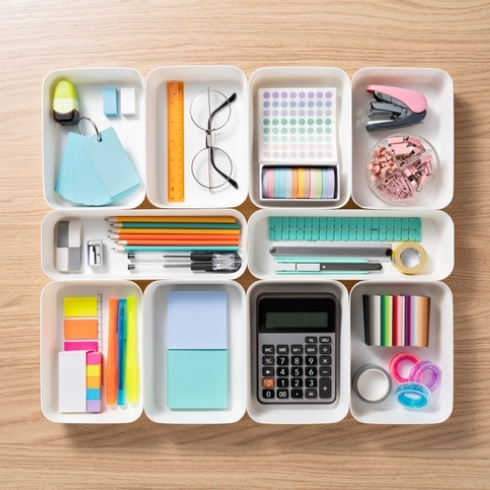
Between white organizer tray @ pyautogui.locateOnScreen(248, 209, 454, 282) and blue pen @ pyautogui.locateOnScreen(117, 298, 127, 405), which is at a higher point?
white organizer tray @ pyautogui.locateOnScreen(248, 209, 454, 282)

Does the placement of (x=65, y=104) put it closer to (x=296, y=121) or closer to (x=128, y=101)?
(x=128, y=101)

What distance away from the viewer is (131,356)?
0.87m

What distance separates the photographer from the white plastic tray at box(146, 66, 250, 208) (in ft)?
2.83

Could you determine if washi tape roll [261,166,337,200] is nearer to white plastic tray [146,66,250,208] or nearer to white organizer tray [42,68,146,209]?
white plastic tray [146,66,250,208]

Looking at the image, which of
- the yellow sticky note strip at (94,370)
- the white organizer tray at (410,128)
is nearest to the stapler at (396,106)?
the white organizer tray at (410,128)

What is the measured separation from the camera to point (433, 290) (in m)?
0.87

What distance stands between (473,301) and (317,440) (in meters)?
0.36

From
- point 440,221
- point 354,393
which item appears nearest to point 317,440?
point 354,393

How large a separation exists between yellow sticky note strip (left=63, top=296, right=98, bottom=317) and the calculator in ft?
0.91

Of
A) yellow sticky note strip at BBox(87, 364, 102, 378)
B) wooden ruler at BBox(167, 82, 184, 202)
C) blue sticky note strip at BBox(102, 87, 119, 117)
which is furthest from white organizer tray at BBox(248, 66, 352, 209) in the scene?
yellow sticky note strip at BBox(87, 364, 102, 378)

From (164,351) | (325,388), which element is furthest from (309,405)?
(164,351)

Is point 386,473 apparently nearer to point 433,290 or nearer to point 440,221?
point 433,290

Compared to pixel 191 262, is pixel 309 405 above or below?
below

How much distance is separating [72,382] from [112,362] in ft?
0.24
